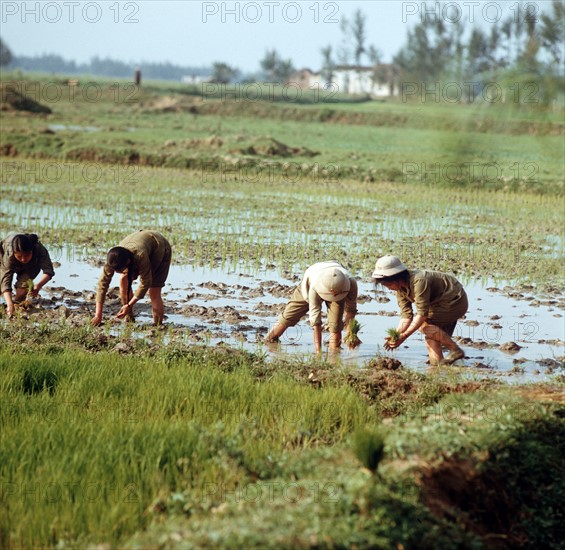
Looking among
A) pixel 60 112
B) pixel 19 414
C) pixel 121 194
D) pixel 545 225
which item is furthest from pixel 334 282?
pixel 60 112

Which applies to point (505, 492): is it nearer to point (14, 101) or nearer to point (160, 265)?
point (160, 265)

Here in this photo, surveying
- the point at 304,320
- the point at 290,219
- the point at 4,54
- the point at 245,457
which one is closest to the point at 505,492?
the point at 245,457

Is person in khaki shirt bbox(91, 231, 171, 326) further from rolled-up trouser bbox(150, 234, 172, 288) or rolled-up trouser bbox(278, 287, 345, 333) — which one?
rolled-up trouser bbox(278, 287, 345, 333)

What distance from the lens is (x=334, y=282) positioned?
625 cm

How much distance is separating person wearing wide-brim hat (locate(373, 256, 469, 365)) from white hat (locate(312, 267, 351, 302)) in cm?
23

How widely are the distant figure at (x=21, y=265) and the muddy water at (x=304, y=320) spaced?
24 centimetres

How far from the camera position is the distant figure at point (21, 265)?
23.5ft

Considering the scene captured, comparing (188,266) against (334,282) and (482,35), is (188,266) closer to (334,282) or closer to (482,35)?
(334,282)

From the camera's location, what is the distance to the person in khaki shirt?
6723 mm

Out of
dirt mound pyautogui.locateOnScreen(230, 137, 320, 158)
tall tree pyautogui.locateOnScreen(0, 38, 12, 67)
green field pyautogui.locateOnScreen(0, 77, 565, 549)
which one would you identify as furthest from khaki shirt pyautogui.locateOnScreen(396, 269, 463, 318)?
tall tree pyautogui.locateOnScreen(0, 38, 12, 67)

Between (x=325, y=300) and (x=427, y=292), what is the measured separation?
2.34 ft

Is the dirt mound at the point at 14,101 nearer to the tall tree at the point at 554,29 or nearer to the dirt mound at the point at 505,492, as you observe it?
the dirt mound at the point at 505,492

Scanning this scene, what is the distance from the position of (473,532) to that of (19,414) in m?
2.27

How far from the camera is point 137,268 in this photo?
7.00m
